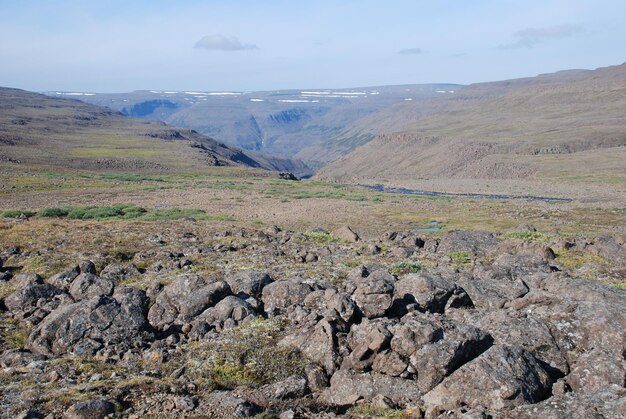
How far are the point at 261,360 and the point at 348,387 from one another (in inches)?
83.4

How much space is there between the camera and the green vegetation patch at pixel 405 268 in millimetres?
18178

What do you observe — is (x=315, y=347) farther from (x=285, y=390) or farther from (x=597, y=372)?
(x=597, y=372)

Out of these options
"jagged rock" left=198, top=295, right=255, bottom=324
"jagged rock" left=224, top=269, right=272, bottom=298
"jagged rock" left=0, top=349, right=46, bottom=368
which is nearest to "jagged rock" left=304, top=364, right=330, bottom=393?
"jagged rock" left=198, top=295, right=255, bottom=324

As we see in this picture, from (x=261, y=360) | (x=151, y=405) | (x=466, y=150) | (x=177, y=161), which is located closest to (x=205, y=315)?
(x=261, y=360)

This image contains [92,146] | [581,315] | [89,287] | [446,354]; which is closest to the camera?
[446,354]

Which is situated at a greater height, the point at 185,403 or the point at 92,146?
the point at 185,403

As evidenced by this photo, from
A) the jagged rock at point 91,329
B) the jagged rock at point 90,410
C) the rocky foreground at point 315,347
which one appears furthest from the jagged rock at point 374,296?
the jagged rock at point 90,410

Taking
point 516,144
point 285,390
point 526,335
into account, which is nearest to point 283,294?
point 285,390

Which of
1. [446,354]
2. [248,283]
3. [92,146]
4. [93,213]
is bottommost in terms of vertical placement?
[92,146]

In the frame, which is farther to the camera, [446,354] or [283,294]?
[283,294]

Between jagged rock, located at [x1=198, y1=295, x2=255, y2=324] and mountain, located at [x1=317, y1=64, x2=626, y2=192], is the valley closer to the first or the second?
jagged rock, located at [x1=198, y1=295, x2=255, y2=324]

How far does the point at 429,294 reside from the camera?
44.2ft

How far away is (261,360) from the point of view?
1144 cm

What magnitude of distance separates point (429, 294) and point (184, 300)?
6314 millimetres
